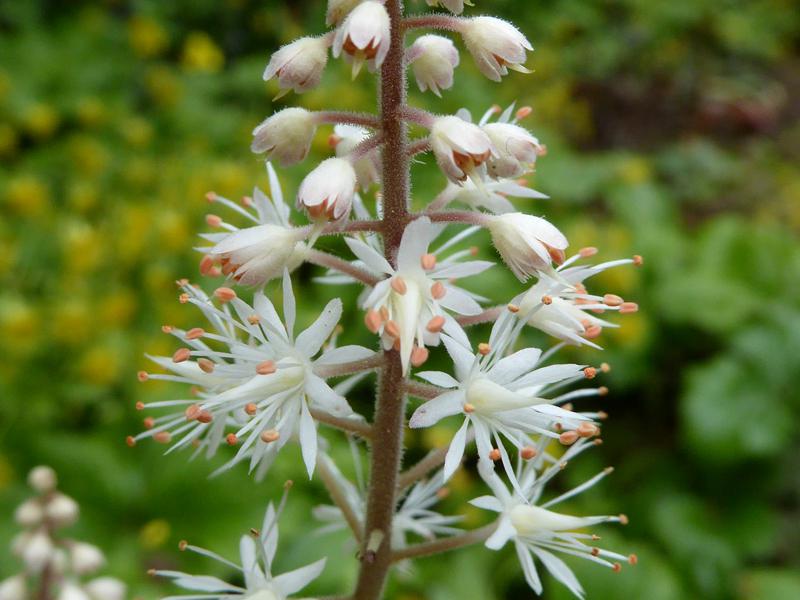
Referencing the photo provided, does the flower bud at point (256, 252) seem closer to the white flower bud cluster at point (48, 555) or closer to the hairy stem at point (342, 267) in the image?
the hairy stem at point (342, 267)

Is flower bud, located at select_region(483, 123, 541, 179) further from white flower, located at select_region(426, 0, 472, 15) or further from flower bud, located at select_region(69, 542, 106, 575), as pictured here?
flower bud, located at select_region(69, 542, 106, 575)

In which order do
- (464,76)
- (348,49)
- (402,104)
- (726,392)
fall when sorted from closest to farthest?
(348,49)
(402,104)
(726,392)
(464,76)

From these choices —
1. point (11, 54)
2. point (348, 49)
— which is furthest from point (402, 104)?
Answer: point (11, 54)

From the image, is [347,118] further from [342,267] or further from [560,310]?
[560,310]

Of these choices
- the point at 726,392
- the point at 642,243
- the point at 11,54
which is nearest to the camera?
the point at 726,392

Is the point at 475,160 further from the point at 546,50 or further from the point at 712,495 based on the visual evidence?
the point at 546,50

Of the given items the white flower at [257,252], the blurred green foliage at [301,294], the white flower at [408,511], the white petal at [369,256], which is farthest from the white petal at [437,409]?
the blurred green foliage at [301,294]

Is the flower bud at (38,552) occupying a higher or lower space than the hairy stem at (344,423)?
lower

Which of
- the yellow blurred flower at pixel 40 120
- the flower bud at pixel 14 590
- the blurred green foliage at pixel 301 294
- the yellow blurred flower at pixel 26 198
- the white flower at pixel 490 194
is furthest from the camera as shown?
the yellow blurred flower at pixel 40 120
